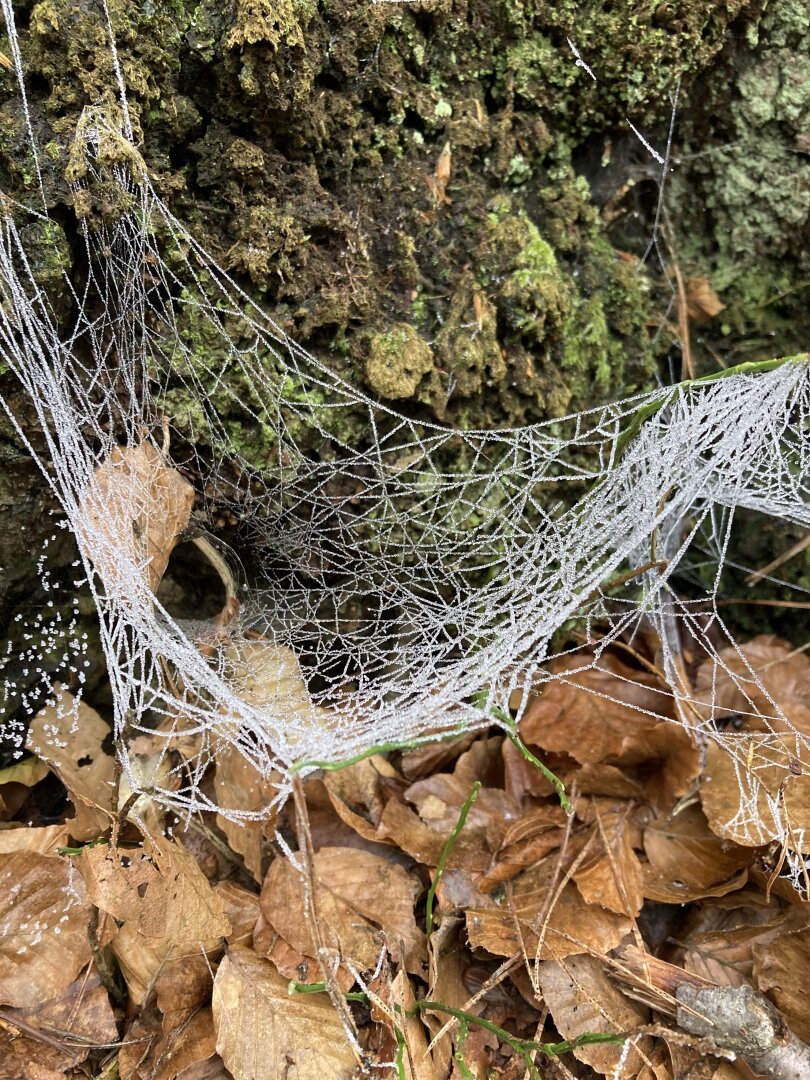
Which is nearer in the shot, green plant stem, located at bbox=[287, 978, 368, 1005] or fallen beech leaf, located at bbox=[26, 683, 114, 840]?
green plant stem, located at bbox=[287, 978, 368, 1005]

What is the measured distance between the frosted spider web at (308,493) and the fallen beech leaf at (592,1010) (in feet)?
1.74

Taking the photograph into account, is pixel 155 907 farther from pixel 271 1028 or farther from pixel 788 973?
pixel 788 973

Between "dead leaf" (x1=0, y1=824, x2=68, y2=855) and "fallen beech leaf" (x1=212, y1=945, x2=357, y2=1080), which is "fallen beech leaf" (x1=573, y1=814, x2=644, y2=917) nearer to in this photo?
"fallen beech leaf" (x1=212, y1=945, x2=357, y2=1080)

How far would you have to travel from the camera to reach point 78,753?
1.72 m

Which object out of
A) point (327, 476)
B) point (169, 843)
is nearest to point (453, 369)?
point (327, 476)

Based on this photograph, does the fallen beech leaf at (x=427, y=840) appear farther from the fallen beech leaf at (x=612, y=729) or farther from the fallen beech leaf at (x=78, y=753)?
the fallen beech leaf at (x=78, y=753)

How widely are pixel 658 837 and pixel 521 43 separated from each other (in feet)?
6.25

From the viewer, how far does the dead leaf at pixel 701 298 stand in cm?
218

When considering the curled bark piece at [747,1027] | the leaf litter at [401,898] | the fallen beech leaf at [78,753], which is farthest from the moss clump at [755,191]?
the fallen beech leaf at [78,753]

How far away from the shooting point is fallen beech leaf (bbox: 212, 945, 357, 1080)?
136 cm

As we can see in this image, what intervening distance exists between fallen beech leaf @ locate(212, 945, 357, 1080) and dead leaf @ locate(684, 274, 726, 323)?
1.99 m

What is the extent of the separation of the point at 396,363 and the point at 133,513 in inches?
25.9

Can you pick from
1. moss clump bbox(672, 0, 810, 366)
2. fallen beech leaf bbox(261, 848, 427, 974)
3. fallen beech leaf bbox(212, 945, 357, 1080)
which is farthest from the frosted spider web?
moss clump bbox(672, 0, 810, 366)

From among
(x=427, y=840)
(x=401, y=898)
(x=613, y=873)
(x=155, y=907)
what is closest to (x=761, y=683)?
(x=613, y=873)
